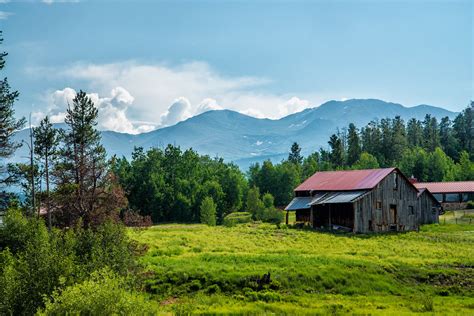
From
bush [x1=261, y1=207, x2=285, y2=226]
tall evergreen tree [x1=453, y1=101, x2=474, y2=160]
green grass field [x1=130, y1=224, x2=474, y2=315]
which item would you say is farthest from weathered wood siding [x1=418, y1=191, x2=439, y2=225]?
tall evergreen tree [x1=453, y1=101, x2=474, y2=160]

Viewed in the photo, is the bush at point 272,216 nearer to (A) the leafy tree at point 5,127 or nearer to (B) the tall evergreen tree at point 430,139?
(A) the leafy tree at point 5,127

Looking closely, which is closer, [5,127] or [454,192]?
[5,127]

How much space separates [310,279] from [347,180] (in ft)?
114

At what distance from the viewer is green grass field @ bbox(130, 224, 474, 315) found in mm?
26016

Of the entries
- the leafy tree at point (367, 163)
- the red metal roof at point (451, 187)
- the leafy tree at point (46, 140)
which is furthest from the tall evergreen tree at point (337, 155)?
the leafy tree at point (46, 140)

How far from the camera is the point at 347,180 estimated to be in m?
63.2

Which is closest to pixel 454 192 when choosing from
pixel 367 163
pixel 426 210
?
pixel 426 210

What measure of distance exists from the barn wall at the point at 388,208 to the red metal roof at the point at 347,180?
0.92 metres

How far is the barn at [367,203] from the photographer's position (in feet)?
186

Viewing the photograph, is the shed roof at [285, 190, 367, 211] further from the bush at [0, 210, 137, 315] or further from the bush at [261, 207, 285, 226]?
the bush at [0, 210, 137, 315]

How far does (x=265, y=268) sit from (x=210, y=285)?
4111 mm

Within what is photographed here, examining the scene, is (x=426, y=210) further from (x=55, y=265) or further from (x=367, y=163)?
(x=367, y=163)

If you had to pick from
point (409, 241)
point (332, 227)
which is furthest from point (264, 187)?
point (409, 241)

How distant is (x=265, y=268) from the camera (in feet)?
104
